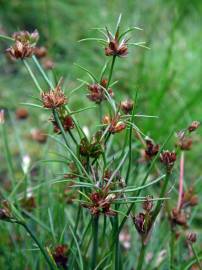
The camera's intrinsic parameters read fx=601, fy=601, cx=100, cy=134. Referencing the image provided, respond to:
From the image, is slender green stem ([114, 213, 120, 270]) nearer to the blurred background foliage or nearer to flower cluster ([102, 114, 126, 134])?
flower cluster ([102, 114, 126, 134])

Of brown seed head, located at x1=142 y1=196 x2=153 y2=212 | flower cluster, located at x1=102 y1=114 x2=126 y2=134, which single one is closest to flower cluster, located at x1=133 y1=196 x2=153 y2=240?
brown seed head, located at x1=142 y1=196 x2=153 y2=212

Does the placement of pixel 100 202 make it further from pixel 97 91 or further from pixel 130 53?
pixel 130 53

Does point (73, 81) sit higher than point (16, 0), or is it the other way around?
point (16, 0)

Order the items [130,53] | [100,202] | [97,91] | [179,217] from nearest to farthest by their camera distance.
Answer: [100,202] → [97,91] → [179,217] → [130,53]

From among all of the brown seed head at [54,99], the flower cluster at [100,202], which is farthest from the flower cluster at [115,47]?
the flower cluster at [100,202]

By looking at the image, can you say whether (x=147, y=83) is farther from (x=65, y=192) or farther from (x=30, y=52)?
(x=30, y=52)

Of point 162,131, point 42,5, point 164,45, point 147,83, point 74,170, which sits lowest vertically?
point 74,170

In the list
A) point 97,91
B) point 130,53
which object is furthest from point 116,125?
point 130,53

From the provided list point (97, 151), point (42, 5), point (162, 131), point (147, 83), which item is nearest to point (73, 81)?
point (147, 83)

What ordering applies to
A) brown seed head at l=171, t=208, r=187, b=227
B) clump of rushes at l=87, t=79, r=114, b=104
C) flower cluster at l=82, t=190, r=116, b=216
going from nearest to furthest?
1. flower cluster at l=82, t=190, r=116, b=216
2. clump of rushes at l=87, t=79, r=114, b=104
3. brown seed head at l=171, t=208, r=187, b=227

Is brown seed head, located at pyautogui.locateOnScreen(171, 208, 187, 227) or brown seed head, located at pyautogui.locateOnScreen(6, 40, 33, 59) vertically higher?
brown seed head, located at pyautogui.locateOnScreen(6, 40, 33, 59)

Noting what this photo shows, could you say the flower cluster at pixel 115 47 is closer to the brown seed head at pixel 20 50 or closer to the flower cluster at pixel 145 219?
the brown seed head at pixel 20 50
